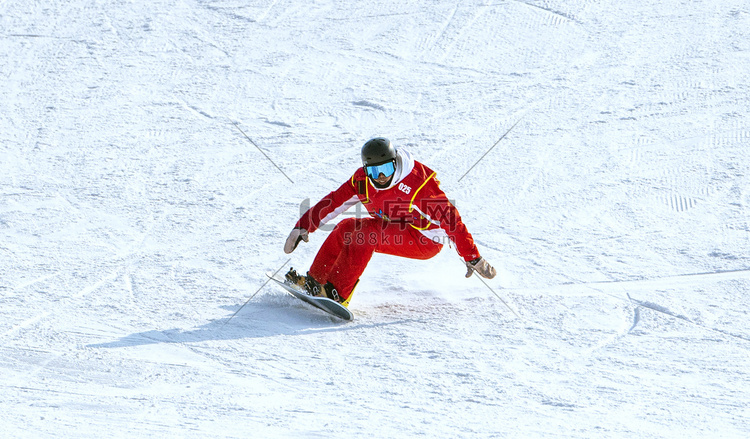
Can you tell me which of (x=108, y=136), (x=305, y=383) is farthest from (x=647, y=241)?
(x=108, y=136)

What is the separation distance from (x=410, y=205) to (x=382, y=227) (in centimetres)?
23

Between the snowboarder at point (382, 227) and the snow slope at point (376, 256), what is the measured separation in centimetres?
29

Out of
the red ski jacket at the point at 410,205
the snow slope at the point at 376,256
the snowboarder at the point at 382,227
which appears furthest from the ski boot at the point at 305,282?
the red ski jacket at the point at 410,205

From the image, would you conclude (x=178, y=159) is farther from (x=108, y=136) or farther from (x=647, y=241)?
(x=647, y=241)

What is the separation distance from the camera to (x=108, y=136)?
7961mm

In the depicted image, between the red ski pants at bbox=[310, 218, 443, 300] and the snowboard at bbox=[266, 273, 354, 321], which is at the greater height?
the red ski pants at bbox=[310, 218, 443, 300]

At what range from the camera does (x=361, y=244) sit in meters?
5.19

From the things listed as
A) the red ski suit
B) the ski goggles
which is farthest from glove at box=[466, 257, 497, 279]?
the ski goggles

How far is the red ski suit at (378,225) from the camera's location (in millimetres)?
5027

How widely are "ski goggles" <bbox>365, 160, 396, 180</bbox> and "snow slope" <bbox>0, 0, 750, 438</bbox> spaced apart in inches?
36.6

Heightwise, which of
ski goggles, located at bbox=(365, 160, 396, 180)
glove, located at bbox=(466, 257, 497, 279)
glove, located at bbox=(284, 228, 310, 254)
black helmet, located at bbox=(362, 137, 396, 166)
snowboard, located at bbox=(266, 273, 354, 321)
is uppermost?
black helmet, located at bbox=(362, 137, 396, 166)

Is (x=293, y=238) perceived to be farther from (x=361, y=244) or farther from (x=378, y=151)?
(x=378, y=151)

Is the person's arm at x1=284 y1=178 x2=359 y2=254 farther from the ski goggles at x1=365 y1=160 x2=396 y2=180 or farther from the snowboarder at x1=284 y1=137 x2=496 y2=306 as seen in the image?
the ski goggles at x1=365 y1=160 x2=396 y2=180

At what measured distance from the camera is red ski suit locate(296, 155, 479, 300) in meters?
5.03
